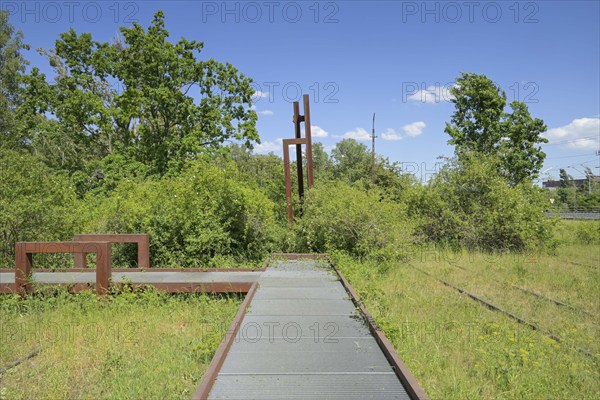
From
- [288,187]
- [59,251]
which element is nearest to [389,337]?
[59,251]

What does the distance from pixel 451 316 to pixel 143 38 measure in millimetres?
22314

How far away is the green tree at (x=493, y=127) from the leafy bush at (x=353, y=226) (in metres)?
18.9

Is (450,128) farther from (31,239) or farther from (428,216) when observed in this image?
(31,239)

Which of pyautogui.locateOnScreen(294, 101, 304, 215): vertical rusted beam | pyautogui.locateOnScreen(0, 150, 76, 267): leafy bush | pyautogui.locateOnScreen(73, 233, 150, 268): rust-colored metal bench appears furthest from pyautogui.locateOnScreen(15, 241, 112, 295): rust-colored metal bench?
pyautogui.locateOnScreen(294, 101, 304, 215): vertical rusted beam

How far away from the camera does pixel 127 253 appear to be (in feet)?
39.7

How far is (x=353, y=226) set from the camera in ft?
40.0

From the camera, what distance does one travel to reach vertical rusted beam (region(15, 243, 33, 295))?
25.3 feet

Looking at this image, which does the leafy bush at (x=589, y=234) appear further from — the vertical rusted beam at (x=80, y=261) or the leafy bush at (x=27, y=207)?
the leafy bush at (x=27, y=207)

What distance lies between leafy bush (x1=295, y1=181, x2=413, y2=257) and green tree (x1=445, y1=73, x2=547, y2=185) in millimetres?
18923

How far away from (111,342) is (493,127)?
30544mm

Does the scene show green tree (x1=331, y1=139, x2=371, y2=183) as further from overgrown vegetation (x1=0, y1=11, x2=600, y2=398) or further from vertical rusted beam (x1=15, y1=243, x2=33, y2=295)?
vertical rusted beam (x1=15, y1=243, x2=33, y2=295)

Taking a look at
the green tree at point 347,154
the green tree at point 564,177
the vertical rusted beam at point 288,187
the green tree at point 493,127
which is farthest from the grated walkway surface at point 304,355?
the green tree at point 564,177

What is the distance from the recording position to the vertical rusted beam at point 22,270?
7708mm

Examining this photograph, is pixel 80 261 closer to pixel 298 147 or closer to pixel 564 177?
pixel 298 147
